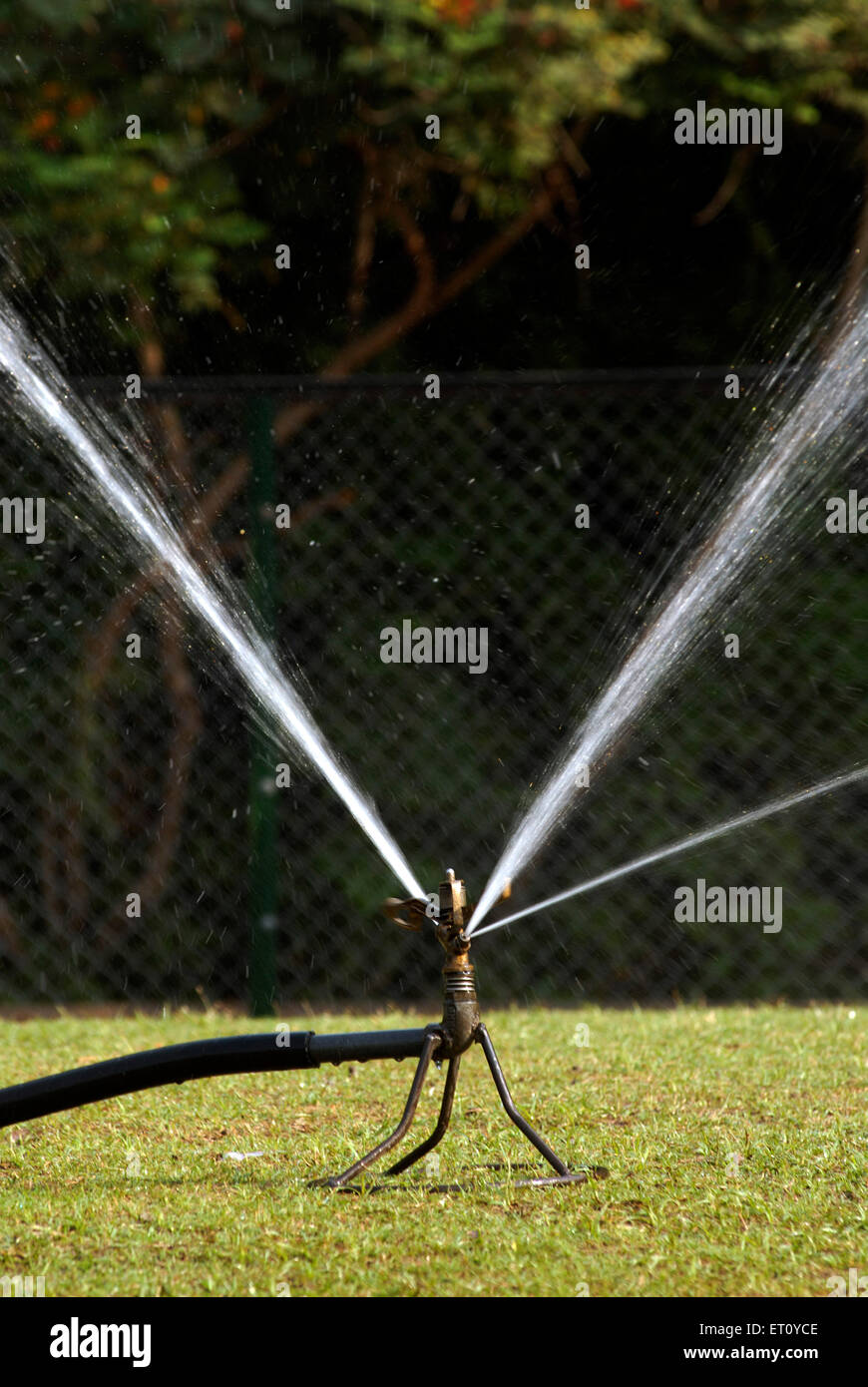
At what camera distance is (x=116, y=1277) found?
2.58m

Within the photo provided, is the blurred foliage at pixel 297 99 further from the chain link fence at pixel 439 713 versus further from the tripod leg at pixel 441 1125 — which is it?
the tripod leg at pixel 441 1125

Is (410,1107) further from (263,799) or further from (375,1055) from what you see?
(263,799)

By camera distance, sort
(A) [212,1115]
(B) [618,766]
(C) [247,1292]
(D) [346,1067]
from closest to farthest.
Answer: (C) [247,1292] → (A) [212,1115] → (D) [346,1067] → (B) [618,766]

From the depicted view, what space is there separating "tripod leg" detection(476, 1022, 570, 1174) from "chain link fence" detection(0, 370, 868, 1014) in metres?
2.68

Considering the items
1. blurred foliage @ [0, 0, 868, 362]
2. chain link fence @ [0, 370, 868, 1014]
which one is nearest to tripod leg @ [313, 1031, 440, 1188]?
chain link fence @ [0, 370, 868, 1014]

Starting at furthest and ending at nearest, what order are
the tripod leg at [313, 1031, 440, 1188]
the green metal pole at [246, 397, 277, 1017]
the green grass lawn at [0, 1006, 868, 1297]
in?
1. the green metal pole at [246, 397, 277, 1017]
2. the tripod leg at [313, 1031, 440, 1188]
3. the green grass lawn at [0, 1006, 868, 1297]

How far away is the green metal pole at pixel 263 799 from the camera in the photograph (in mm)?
5590

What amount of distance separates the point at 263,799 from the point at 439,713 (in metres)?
0.73

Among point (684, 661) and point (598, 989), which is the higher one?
point (684, 661)

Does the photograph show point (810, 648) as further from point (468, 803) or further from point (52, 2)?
point (52, 2)

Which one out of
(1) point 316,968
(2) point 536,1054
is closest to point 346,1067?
(2) point 536,1054

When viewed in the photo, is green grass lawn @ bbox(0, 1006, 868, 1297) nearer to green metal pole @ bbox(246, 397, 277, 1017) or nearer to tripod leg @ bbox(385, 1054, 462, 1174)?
tripod leg @ bbox(385, 1054, 462, 1174)

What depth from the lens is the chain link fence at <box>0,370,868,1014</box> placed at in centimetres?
584

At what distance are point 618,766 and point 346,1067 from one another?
67.1 inches
